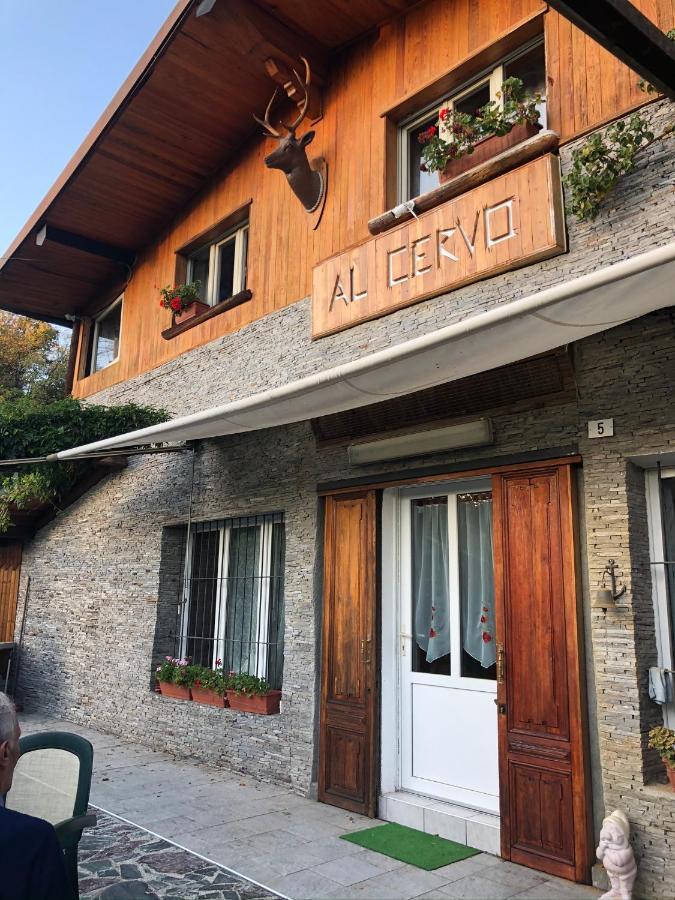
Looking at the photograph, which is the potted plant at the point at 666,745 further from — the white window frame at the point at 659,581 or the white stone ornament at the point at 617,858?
the white stone ornament at the point at 617,858

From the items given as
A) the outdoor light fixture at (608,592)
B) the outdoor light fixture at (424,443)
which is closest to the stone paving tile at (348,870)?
the outdoor light fixture at (608,592)

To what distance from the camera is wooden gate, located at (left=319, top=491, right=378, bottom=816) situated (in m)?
5.55

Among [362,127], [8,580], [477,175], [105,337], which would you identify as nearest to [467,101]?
[362,127]

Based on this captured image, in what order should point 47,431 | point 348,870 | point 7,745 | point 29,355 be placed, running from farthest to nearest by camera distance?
point 29,355 → point 47,431 → point 348,870 → point 7,745

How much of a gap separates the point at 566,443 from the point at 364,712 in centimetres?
265

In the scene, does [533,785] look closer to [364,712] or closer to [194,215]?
[364,712]

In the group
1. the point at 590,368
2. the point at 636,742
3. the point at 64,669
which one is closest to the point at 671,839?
the point at 636,742

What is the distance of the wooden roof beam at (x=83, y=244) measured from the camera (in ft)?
32.7

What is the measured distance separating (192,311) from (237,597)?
3.67 meters

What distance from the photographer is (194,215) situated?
9250 mm

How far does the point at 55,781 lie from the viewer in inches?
138

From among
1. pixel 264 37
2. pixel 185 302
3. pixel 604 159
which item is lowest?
pixel 604 159

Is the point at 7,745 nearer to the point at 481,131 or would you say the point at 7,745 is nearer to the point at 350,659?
the point at 350,659

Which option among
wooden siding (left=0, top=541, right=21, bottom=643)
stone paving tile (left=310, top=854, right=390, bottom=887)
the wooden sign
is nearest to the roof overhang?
the wooden sign
